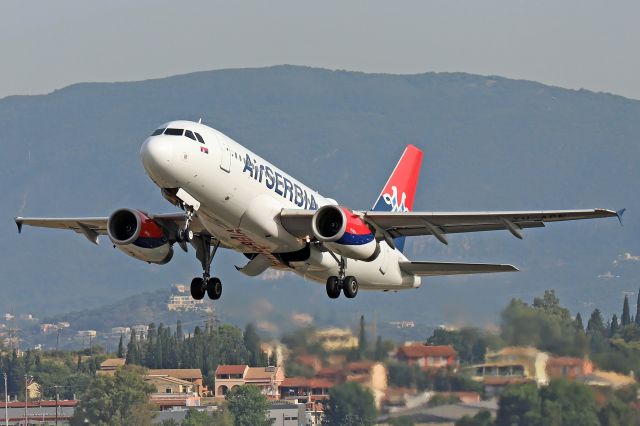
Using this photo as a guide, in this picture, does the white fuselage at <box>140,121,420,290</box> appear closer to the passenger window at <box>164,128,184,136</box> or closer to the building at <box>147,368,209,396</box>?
the passenger window at <box>164,128,184,136</box>

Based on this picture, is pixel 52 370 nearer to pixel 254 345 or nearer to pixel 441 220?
pixel 254 345

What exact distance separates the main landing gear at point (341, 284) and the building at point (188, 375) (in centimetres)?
4115

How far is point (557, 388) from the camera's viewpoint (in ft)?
192

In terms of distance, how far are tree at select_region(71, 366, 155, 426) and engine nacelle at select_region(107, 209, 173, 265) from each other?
27425mm

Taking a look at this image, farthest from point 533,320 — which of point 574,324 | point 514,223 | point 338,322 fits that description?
point 514,223

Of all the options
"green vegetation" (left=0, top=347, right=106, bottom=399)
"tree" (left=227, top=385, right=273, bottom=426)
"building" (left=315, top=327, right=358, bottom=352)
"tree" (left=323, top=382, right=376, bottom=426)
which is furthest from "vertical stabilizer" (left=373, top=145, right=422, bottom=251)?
"green vegetation" (left=0, top=347, right=106, bottom=399)

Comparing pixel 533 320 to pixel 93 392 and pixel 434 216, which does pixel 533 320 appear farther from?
pixel 93 392

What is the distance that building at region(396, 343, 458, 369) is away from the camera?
61.3m

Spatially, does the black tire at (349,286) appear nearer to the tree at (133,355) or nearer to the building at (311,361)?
the building at (311,361)

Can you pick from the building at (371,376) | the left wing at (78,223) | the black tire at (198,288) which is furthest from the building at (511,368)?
the left wing at (78,223)

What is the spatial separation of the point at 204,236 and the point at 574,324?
17983 mm

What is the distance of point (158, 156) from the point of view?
142 feet

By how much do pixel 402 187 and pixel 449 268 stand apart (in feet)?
23.9

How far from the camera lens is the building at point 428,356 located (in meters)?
61.3
